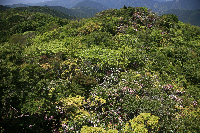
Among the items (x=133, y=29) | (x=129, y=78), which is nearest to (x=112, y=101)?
(x=129, y=78)

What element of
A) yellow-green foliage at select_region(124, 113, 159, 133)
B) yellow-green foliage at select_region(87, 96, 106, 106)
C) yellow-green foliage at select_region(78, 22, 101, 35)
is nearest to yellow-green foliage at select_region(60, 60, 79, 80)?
yellow-green foliage at select_region(87, 96, 106, 106)

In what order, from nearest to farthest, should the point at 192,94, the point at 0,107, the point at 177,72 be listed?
the point at 0,107
the point at 192,94
the point at 177,72

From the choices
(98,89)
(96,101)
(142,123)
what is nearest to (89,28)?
(98,89)

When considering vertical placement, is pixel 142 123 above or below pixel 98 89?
below

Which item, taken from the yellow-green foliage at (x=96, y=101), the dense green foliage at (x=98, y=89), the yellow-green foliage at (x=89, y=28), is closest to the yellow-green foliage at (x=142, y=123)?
the dense green foliage at (x=98, y=89)

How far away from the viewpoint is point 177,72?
10.8m

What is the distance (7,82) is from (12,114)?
154 centimetres

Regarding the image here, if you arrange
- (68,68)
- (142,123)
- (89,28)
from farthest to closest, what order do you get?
1. (89,28)
2. (68,68)
3. (142,123)

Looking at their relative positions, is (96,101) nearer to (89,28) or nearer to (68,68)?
(68,68)

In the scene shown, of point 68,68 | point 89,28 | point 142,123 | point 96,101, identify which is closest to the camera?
point 142,123

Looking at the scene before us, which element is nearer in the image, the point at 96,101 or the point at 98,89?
the point at 96,101

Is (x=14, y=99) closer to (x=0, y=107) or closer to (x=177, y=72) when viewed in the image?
(x=0, y=107)

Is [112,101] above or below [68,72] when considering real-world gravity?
below

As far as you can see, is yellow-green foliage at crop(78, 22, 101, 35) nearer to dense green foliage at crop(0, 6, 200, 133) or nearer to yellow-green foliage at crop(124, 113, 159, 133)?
dense green foliage at crop(0, 6, 200, 133)
